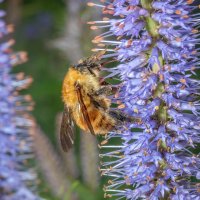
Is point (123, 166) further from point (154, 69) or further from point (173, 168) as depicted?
point (154, 69)

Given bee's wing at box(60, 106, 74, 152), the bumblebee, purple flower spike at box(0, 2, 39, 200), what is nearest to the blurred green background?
purple flower spike at box(0, 2, 39, 200)

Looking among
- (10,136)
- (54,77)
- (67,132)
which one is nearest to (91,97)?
→ (67,132)

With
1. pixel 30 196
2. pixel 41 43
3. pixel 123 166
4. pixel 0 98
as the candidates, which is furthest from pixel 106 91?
pixel 41 43

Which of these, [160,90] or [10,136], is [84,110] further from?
[10,136]

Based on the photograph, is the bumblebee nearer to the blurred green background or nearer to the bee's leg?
the bee's leg

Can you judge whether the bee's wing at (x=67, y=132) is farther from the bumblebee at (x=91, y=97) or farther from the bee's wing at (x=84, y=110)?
the bee's wing at (x=84, y=110)

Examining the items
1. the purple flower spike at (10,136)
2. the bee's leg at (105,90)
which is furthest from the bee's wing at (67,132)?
the purple flower spike at (10,136)
